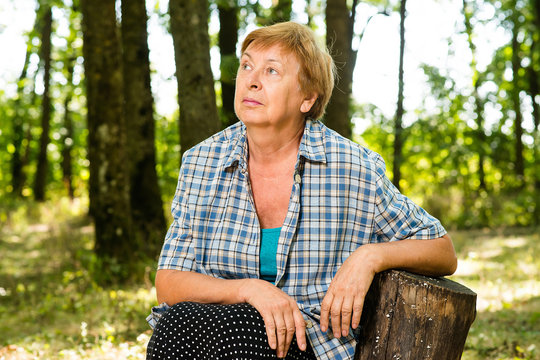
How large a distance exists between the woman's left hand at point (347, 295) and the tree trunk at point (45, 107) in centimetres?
1502

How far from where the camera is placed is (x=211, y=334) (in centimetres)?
218

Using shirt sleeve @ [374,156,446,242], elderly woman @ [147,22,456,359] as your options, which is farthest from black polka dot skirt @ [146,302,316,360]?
Answer: shirt sleeve @ [374,156,446,242]

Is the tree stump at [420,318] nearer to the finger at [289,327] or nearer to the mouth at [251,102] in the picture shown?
the finger at [289,327]

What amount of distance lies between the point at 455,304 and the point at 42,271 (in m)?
6.85

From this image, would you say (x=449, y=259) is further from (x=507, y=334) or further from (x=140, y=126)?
(x=140, y=126)

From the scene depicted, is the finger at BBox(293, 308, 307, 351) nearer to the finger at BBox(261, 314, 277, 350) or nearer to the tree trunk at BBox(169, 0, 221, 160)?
the finger at BBox(261, 314, 277, 350)

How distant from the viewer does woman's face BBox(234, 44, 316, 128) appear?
2582 mm

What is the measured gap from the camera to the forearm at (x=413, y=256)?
2307mm

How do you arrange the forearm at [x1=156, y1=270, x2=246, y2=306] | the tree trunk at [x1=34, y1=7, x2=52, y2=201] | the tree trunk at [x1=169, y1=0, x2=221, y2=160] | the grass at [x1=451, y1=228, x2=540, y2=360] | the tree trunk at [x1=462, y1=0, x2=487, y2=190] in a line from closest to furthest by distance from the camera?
the forearm at [x1=156, y1=270, x2=246, y2=306] < the grass at [x1=451, y1=228, x2=540, y2=360] < the tree trunk at [x1=169, y1=0, x2=221, y2=160] < the tree trunk at [x1=462, y1=0, x2=487, y2=190] < the tree trunk at [x1=34, y1=7, x2=52, y2=201]

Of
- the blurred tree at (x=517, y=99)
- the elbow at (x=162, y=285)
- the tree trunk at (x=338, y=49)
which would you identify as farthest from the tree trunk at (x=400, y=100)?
the elbow at (x=162, y=285)

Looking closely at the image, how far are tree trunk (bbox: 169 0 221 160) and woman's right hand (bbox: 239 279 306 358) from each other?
2855 mm

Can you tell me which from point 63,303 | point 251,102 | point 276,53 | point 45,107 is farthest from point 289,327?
point 45,107

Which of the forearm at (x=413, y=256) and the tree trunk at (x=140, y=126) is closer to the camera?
the forearm at (x=413, y=256)

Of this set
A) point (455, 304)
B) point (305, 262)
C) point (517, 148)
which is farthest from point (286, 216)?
point (517, 148)
